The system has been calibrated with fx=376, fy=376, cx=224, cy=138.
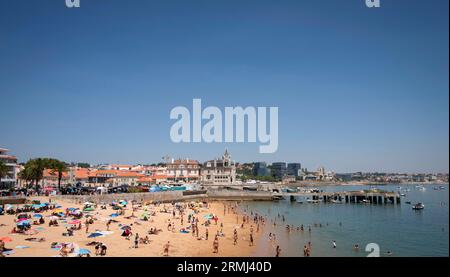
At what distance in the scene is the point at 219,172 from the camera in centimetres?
10688

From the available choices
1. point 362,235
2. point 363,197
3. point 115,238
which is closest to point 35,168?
point 115,238

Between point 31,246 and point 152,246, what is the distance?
7.85 metres

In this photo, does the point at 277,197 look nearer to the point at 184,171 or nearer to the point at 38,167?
the point at 184,171

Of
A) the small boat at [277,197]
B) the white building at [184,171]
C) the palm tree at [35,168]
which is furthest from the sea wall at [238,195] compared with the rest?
the palm tree at [35,168]

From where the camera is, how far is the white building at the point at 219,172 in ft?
349

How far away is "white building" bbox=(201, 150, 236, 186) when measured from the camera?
10631 centimetres

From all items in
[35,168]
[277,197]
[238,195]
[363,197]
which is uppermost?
[35,168]

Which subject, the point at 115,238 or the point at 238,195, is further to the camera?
the point at 238,195

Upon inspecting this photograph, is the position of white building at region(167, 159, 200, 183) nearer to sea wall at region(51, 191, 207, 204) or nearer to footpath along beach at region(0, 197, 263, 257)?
sea wall at region(51, 191, 207, 204)

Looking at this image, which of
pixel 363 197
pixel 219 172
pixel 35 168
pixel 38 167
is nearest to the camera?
pixel 35 168

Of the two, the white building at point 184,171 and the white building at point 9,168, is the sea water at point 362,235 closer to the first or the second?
the white building at point 9,168

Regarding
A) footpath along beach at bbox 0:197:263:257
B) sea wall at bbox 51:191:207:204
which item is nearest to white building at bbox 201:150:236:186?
sea wall at bbox 51:191:207:204
